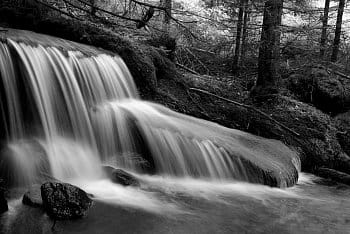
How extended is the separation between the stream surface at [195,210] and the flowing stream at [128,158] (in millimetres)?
16

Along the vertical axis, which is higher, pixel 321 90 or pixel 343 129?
pixel 321 90

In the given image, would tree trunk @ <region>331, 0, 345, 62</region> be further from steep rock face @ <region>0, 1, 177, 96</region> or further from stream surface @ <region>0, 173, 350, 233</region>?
stream surface @ <region>0, 173, 350, 233</region>

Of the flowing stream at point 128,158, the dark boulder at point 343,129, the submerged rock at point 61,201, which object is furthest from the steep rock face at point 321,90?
the submerged rock at point 61,201

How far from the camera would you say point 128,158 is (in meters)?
6.36

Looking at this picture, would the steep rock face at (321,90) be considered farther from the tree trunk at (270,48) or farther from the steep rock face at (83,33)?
the steep rock face at (83,33)

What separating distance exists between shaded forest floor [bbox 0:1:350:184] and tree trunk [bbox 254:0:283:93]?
0.38 m

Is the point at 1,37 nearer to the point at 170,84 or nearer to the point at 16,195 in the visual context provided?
the point at 16,195

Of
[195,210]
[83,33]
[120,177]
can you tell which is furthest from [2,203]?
[83,33]

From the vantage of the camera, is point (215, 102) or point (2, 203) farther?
point (215, 102)

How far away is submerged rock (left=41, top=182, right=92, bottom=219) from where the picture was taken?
3957 millimetres

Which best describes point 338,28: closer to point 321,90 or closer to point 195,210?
point 321,90

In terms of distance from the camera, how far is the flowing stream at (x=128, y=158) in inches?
183

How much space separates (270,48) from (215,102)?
→ 198cm

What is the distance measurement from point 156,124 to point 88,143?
4.60ft
